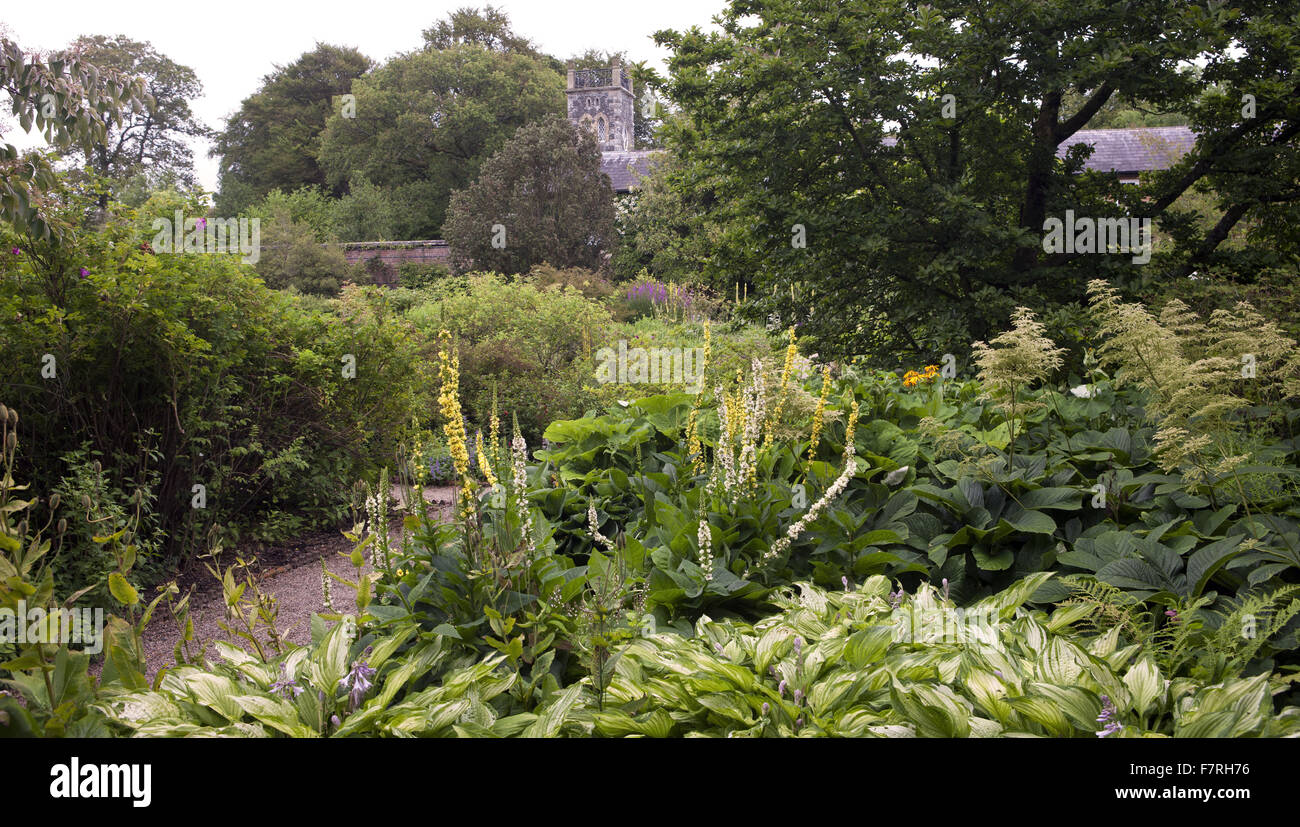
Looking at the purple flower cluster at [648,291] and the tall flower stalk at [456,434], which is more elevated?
the purple flower cluster at [648,291]

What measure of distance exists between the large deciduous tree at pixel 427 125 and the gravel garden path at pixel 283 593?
2809 centimetres

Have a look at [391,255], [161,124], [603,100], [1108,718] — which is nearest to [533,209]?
[391,255]

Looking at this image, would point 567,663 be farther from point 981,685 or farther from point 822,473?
point 822,473

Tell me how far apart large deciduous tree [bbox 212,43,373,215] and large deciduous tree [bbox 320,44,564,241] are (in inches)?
138

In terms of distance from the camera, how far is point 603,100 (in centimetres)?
3628

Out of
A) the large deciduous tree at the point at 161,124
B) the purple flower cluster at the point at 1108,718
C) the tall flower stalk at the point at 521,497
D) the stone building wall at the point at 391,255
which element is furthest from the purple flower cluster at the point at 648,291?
the large deciduous tree at the point at 161,124

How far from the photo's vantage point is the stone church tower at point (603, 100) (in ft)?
118

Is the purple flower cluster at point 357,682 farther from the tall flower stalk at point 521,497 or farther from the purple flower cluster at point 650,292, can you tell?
the purple flower cluster at point 650,292

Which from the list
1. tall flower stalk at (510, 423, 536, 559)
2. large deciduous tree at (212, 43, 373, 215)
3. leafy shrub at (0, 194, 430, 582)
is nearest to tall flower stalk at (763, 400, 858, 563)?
tall flower stalk at (510, 423, 536, 559)

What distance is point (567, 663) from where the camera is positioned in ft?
8.18

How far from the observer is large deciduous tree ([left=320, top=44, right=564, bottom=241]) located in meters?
33.5

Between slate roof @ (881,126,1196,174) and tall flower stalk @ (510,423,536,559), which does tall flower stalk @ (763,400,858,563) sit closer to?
tall flower stalk @ (510,423,536,559)

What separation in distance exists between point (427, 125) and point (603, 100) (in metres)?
7.67
